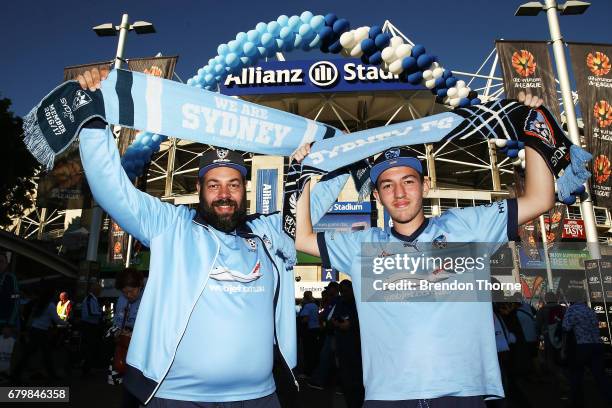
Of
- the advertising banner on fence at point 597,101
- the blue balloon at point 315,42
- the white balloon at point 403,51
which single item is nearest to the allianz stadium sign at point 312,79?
the advertising banner on fence at point 597,101

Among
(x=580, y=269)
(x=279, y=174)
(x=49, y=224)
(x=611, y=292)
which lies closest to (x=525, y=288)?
(x=580, y=269)

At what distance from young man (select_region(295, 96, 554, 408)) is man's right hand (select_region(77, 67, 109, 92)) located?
191 cm

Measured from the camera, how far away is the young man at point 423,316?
227 centimetres

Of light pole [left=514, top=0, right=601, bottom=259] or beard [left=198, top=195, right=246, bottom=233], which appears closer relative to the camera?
beard [left=198, top=195, right=246, bottom=233]

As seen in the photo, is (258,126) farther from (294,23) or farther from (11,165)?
(11,165)

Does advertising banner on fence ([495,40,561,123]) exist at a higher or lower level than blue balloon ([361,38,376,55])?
higher

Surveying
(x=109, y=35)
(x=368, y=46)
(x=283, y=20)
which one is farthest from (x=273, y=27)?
(x=109, y=35)

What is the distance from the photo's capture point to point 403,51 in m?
5.12

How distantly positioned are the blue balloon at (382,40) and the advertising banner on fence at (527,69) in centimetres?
751

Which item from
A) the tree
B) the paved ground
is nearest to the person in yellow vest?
the paved ground

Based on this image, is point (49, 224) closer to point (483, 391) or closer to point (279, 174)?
point (279, 174)

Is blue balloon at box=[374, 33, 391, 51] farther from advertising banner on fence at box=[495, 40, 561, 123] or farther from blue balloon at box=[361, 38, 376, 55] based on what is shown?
advertising banner on fence at box=[495, 40, 561, 123]

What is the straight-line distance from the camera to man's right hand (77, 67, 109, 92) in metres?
3.16

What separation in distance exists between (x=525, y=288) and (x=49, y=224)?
148ft
